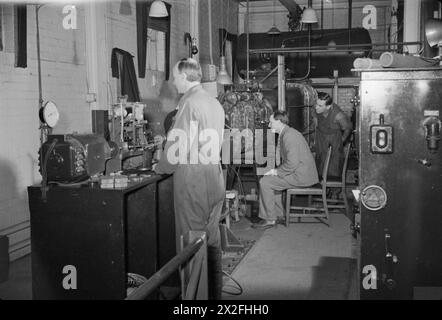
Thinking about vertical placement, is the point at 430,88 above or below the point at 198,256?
above

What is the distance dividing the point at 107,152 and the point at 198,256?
150cm

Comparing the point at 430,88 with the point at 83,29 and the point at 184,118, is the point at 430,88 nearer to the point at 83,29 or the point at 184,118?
the point at 184,118

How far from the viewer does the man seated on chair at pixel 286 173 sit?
612 centimetres

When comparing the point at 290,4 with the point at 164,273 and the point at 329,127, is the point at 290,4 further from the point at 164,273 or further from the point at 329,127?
the point at 164,273

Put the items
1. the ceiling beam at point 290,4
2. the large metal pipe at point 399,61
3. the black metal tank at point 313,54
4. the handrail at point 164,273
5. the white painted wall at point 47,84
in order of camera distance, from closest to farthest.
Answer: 1. the handrail at point 164,273
2. the large metal pipe at point 399,61
3. the white painted wall at point 47,84
4. the black metal tank at point 313,54
5. the ceiling beam at point 290,4

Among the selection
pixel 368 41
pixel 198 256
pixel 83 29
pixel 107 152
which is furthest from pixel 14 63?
pixel 368 41

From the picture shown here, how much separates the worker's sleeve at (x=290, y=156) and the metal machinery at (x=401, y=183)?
9.45ft

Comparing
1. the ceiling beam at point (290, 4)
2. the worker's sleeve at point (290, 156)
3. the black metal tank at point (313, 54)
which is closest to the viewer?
the worker's sleeve at point (290, 156)

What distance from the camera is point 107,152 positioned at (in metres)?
3.64

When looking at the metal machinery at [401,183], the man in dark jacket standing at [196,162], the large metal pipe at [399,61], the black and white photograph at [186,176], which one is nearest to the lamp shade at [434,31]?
the black and white photograph at [186,176]

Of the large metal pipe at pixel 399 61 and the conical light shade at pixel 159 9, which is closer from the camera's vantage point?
the large metal pipe at pixel 399 61

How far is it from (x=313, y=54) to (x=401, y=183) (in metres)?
→ 7.32

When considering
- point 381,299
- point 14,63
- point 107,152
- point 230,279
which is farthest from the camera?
point 14,63

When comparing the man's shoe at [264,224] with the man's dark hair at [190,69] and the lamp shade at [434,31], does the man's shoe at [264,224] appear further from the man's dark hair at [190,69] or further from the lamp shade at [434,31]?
the lamp shade at [434,31]
